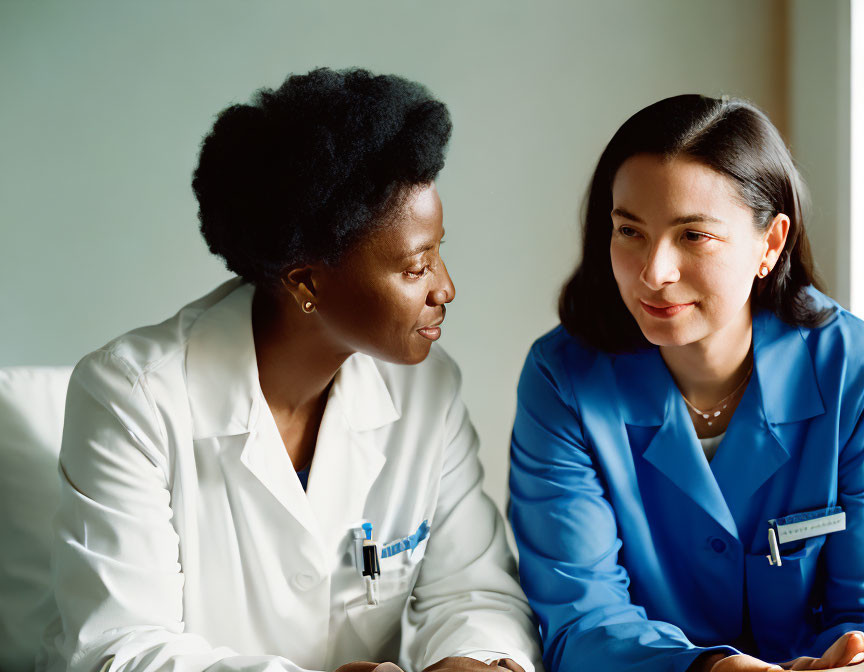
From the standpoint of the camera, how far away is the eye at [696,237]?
1.25 m

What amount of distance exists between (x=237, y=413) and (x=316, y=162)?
0.40m

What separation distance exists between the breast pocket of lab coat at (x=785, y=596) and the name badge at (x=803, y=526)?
2cm

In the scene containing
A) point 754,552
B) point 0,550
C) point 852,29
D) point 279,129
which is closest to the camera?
point 279,129

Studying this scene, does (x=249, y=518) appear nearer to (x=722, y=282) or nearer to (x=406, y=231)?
(x=406, y=231)

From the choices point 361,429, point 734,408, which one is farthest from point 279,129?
point 734,408

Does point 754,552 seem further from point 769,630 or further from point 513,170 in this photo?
point 513,170

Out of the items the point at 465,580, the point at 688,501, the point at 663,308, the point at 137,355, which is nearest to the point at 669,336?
the point at 663,308

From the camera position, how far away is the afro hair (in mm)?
1218

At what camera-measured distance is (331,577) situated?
1400mm

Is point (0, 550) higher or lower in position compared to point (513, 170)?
lower

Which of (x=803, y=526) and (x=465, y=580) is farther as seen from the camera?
(x=465, y=580)

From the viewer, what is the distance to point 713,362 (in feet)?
4.63

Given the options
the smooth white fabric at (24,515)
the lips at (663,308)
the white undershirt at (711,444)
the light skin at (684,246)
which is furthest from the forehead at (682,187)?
the smooth white fabric at (24,515)

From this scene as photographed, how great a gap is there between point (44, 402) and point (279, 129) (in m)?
0.69
